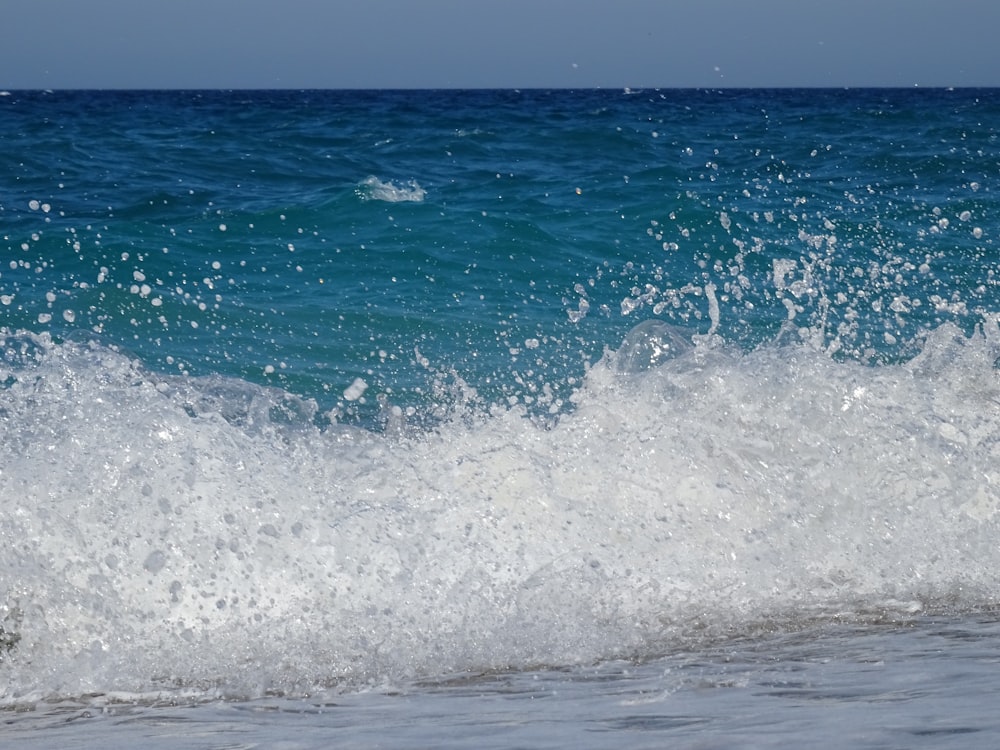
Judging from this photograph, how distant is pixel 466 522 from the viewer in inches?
146

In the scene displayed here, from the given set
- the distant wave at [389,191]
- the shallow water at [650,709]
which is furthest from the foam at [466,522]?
the distant wave at [389,191]

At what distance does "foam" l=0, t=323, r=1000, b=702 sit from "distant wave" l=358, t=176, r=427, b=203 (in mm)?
5792

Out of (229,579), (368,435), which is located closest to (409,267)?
Answer: (368,435)

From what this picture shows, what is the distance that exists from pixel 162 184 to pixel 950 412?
309 inches

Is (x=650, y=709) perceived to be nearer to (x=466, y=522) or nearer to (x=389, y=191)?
(x=466, y=522)

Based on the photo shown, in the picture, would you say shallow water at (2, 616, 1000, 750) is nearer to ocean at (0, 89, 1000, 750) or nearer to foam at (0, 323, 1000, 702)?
ocean at (0, 89, 1000, 750)

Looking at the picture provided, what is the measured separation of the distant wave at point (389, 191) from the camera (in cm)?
1022

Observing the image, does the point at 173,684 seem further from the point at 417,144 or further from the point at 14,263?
the point at 417,144

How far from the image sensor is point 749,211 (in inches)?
412

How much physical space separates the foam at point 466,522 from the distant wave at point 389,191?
19.0 feet

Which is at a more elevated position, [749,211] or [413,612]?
[749,211]

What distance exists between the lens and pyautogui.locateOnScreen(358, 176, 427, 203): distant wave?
33.5ft

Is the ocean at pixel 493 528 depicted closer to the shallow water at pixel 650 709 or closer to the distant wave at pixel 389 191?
the shallow water at pixel 650 709

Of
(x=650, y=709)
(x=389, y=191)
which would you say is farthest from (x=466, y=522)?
(x=389, y=191)
